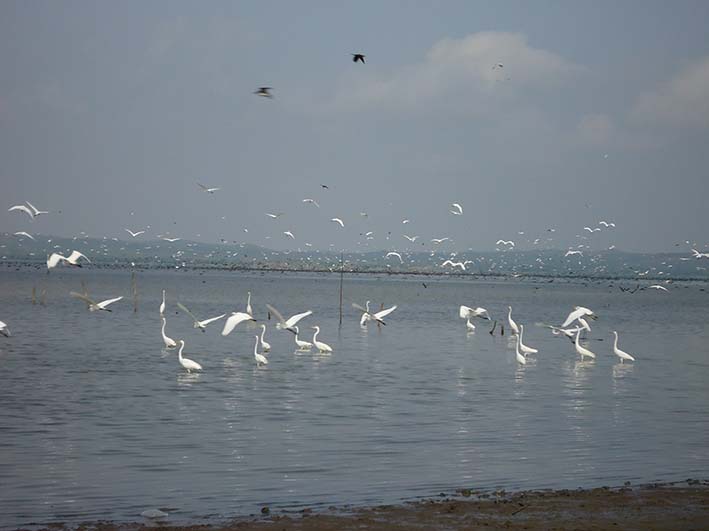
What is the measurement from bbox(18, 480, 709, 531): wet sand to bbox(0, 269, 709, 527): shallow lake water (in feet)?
2.19

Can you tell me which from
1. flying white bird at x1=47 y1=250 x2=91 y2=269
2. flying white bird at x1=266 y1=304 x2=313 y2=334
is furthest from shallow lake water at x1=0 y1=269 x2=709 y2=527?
flying white bird at x1=47 y1=250 x2=91 y2=269

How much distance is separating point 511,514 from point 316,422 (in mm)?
7665

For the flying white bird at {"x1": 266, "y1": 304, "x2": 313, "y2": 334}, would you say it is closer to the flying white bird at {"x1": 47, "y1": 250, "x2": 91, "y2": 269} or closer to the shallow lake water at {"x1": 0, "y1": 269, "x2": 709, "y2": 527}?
the shallow lake water at {"x1": 0, "y1": 269, "x2": 709, "y2": 527}

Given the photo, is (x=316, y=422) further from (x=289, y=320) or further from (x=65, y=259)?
(x=65, y=259)

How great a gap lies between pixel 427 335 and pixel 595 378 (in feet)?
48.9

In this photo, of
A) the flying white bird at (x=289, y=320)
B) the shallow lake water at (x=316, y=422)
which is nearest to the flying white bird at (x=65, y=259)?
the shallow lake water at (x=316, y=422)

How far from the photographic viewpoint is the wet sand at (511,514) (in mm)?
10422

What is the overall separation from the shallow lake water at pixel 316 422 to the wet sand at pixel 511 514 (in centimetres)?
67

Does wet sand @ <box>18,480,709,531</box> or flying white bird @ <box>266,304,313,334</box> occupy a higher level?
flying white bird @ <box>266,304,313,334</box>

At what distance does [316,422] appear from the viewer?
18297 mm

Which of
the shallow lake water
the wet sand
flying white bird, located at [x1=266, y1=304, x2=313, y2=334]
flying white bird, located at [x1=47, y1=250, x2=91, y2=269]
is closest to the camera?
the wet sand

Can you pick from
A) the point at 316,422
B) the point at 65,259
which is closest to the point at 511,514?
the point at 316,422

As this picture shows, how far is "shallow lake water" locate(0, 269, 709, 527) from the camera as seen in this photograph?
12836mm

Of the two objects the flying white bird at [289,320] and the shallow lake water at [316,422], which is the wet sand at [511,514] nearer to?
the shallow lake water at [316,422]
